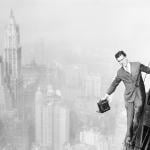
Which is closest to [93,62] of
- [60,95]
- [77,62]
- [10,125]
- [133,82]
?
[77,62]

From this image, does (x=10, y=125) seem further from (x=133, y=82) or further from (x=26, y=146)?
(x=133, y=82)

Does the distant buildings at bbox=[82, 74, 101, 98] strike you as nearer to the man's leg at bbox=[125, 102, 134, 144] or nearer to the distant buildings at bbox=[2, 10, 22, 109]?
the distant buildings at bbox=[2, 10, 22, 109]

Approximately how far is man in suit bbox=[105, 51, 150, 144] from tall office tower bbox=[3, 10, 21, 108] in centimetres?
1146

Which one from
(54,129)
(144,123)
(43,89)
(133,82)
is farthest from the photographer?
(43,89)

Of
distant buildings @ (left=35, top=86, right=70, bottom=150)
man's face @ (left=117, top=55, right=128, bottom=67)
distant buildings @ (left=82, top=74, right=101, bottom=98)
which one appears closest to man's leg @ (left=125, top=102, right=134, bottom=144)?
man's face @ (left=117, top=55, right=128, bottom=67)

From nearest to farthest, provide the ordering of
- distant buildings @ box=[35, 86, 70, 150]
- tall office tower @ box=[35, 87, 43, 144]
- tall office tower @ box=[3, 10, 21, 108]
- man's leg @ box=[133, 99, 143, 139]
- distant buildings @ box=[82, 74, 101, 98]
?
man's leg @ box=[133, 99, 143, 139]
distant buildings @ box=[82, 74, 101, 98]
tall office tower @ box=[3, 10, 21, 108]
distant buildings @ box=[35, 86, 70, 150]
tall office tower @ box=[35, 87, 43, 144]

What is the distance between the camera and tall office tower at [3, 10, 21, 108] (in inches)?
521

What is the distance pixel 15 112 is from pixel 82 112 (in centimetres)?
288

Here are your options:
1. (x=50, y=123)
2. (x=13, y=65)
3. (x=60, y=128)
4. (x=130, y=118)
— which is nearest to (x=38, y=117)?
(x=50, y=123)

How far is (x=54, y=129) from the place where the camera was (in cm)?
1422

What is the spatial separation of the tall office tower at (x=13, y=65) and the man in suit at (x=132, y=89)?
11.5m

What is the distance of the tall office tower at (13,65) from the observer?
13.2 m

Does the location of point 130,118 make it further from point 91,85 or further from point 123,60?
point 91,85

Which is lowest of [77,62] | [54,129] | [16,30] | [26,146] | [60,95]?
[26,146]
